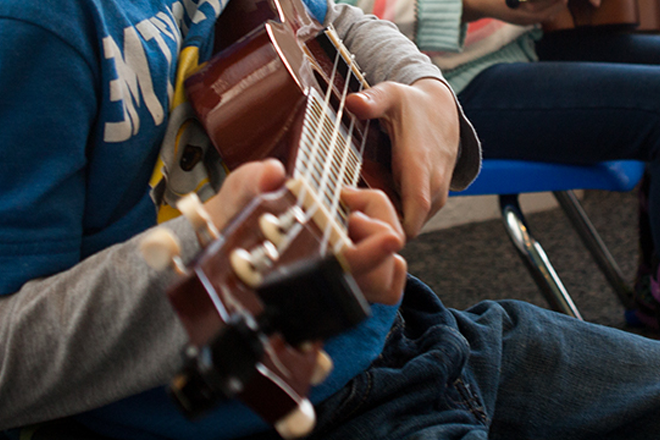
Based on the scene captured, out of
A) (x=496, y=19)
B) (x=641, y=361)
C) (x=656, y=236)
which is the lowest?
(x=656, y=236)

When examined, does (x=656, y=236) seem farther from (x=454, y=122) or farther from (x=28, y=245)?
(x=28, y=245)

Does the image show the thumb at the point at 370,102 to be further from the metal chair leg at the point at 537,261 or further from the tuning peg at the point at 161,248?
the metal chair leg at the point at 537,261

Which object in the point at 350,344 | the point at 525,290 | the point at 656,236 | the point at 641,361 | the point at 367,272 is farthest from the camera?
the point at 525,290

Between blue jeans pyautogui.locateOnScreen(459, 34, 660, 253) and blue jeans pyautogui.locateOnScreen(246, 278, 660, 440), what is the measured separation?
1.41 ft

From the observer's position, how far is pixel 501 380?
56cm

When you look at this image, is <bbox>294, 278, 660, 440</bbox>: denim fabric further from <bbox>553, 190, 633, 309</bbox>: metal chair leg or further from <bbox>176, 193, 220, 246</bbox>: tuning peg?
<bbox>553, 190, 633, 309</bbox>: metal chair leg

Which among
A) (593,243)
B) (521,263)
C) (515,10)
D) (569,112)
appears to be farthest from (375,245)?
(521,263)

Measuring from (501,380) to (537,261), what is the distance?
0.52m

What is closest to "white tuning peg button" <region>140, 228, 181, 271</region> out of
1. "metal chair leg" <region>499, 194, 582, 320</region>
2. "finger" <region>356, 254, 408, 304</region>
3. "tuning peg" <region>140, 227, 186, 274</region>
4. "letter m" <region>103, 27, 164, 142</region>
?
"tuning peg" <region>140, 227, 186, 274</region>

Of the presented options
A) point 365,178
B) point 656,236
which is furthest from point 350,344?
point 656,236

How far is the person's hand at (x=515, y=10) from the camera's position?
1.01 m

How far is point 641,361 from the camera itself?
57cm

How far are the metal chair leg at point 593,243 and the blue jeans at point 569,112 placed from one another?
0.25 meters

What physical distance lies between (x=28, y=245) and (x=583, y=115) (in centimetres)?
87
